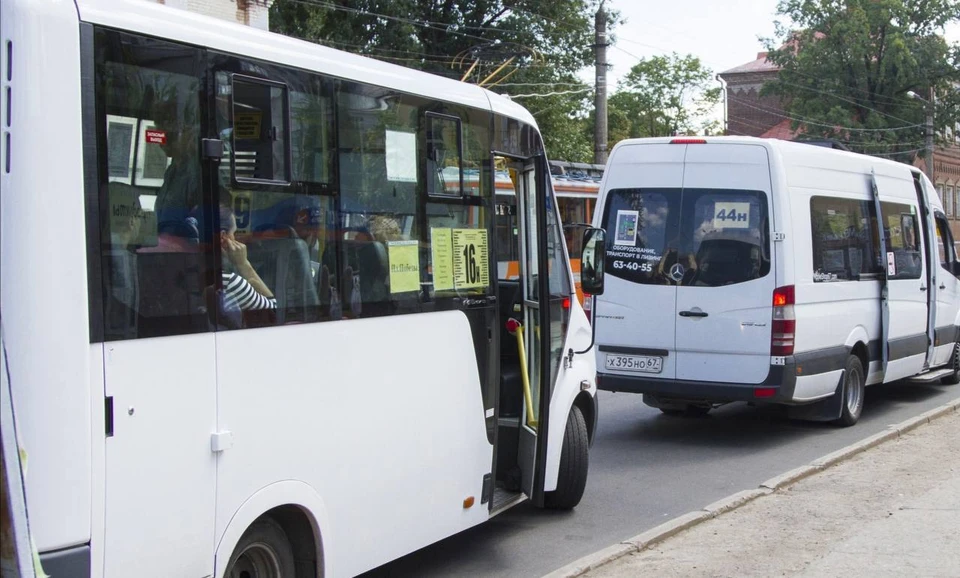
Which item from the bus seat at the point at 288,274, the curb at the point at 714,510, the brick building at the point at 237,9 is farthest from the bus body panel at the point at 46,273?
the brick building at the point at 237,9

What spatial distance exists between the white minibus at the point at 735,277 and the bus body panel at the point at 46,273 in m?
7.38

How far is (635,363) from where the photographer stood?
10594mm

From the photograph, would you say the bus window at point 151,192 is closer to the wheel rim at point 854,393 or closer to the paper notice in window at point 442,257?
the paper notice in window at point 442,257

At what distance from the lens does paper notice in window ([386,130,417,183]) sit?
549 cm

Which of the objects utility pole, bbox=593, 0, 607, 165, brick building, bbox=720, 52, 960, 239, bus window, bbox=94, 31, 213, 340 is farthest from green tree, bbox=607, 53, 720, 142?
bus window, bbox=94, 31, 213, 340

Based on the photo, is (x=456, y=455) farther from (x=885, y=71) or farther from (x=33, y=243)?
(x=885, y=71)

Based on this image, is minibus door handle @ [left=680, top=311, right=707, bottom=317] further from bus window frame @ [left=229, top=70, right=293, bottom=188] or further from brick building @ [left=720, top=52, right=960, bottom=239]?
brick building @ [left=720, top=52, right=960, bottom=239]

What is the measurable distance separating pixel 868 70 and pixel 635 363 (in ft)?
182

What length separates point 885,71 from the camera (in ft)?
198

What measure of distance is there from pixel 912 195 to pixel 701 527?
25.8 ft

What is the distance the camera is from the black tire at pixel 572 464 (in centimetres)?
745

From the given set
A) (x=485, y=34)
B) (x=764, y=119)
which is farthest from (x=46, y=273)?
(x=764, y=119)

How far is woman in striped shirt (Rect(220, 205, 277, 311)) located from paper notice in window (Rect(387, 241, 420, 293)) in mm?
975

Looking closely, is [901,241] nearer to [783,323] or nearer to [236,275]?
[783,323]
